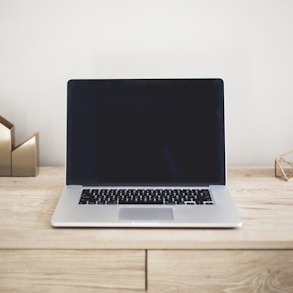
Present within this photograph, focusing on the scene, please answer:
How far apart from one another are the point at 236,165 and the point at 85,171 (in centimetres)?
56

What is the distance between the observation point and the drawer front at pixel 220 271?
101 centimetres

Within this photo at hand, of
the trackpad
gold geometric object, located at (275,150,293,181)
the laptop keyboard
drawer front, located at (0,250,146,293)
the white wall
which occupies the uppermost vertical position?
the white wall

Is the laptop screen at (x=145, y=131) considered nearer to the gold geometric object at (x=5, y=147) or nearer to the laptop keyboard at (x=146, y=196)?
the laptop keyboard at (x=146, y=196)

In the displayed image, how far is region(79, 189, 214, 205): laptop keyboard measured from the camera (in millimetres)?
1196

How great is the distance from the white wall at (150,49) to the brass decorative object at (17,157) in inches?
5.6

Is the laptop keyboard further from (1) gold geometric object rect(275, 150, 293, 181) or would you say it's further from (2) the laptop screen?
(1) gold geometric object rect(275, 150, 293, 181)

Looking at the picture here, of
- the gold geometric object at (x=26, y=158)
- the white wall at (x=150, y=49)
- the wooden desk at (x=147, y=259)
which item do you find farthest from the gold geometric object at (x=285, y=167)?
the gold geometric object at (x=26, y=158)

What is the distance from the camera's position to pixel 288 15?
146cm

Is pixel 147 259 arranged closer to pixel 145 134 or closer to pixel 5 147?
pixel 145 134

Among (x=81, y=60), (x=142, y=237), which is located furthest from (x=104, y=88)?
(x=142, y=237)

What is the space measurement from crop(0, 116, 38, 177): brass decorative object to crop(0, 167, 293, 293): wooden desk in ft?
1.23

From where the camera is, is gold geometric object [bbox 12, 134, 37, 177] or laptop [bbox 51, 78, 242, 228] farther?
gold geometric object [bbox 12, 134, 37, 177]

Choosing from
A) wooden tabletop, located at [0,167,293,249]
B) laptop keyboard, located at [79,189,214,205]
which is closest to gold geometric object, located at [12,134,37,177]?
wooden tabletop, located at [0,167,293,249]

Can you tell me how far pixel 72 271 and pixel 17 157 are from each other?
0.53 m
